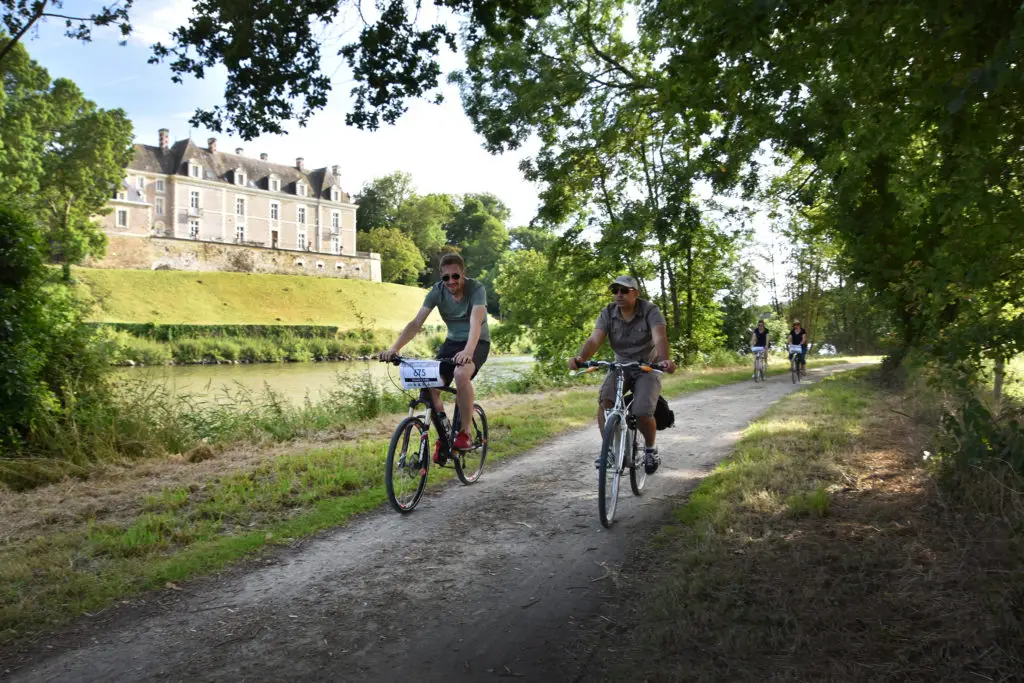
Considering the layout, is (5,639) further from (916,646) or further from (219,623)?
(916,646)

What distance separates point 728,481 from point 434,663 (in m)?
3.82

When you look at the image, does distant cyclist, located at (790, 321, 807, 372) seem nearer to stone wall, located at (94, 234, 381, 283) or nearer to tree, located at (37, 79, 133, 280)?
tree, located at (37, 79, 133, 280)

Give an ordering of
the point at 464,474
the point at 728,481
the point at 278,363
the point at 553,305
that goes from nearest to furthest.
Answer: the point at 728,481
the point at 464,474
the point at 553,305
the point at 278,363

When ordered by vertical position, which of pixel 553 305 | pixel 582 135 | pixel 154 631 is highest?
pixel 582 135

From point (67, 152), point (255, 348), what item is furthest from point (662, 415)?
point (67, 152)

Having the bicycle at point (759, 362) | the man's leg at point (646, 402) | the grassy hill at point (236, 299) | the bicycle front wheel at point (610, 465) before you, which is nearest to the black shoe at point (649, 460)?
the man's leg at point (646, 402)

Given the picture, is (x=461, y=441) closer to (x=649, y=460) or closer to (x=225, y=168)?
(x=649, y=460)

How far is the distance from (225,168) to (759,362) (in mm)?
72877

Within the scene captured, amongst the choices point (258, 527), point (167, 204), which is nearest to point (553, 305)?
point (258, 527)

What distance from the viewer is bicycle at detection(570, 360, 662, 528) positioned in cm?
530

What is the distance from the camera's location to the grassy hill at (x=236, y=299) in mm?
49562

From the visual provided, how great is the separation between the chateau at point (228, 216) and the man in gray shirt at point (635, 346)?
205ft

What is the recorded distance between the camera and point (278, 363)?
38906mm

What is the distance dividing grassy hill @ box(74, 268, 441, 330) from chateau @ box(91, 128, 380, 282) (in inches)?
153
